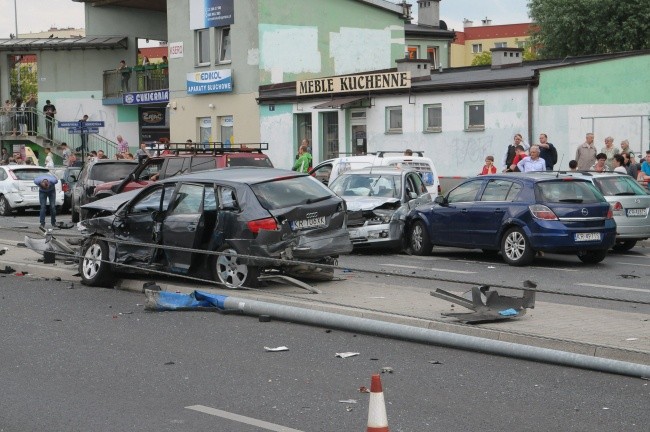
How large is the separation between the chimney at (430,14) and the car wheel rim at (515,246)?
49.2 metres

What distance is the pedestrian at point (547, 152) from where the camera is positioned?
83.8 feet

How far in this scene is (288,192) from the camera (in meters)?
14.4

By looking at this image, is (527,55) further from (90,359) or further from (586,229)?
(90,359)

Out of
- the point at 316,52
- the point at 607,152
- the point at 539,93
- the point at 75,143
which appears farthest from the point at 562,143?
the point at 75,143

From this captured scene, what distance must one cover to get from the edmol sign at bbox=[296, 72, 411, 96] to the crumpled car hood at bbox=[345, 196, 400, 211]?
14074mm

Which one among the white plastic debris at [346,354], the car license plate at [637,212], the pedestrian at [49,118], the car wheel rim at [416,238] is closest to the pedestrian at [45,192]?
the car wheel rim at [416,238]

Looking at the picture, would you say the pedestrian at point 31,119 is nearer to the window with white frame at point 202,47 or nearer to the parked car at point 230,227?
the window with white frame at point 202,47

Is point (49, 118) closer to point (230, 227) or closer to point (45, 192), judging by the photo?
point (45, 192)

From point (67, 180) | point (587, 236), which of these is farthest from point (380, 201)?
point (67, 180)

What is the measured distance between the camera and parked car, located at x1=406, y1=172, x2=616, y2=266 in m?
17.8

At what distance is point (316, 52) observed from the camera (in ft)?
141

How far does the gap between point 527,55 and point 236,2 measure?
164ft

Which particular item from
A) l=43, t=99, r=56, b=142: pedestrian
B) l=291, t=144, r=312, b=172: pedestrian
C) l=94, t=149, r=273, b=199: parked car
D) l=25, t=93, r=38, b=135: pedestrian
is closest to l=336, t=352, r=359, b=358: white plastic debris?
l=94, t=149, r=273, b=199: parked car

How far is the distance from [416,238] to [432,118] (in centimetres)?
1417
